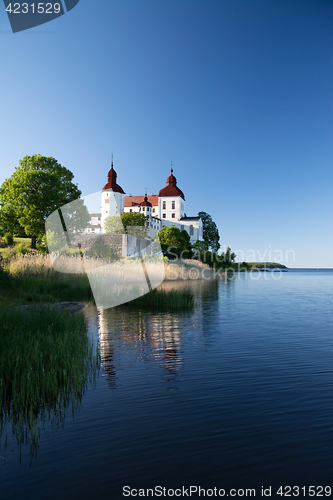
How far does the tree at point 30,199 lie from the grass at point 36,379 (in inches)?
1309

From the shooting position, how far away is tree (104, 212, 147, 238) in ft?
186

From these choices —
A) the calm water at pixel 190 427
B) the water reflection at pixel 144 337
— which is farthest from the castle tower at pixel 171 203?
the calm water at pixel 190 427

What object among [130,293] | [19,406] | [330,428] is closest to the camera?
[330,428]

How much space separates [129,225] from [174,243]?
516 inches

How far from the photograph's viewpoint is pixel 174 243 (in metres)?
68.6

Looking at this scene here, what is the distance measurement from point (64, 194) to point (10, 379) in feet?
132

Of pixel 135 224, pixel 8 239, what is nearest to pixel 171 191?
pixel 135 224

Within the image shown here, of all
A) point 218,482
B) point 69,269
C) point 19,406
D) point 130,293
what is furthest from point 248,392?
point 69,269

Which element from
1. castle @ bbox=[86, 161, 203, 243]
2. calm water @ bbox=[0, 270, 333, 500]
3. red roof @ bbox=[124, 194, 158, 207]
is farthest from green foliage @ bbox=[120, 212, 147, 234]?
calm water @ bbox=[0, 270, 333, 500]

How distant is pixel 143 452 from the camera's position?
11.9ft

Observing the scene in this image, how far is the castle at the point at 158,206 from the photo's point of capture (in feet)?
314

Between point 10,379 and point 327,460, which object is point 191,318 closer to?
point 10,379

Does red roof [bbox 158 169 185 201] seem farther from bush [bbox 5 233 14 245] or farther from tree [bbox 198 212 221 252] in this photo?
bush [bbox 5 233 14 245]

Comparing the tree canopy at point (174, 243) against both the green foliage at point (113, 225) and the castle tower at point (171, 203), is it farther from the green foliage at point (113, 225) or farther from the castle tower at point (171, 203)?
the castle tower at point (171, 203)
